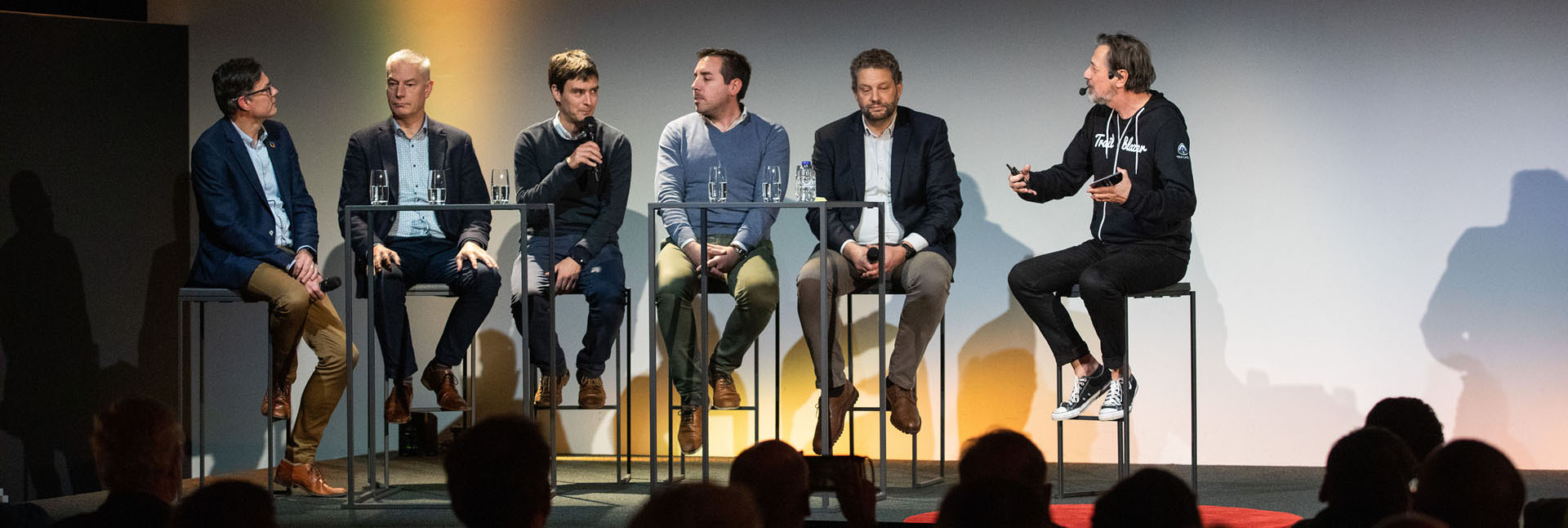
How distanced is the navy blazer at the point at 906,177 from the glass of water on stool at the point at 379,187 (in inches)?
55.2

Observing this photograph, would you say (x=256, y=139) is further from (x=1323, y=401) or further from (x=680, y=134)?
(x=1323, y=401)

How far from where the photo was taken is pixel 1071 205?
19.0ft

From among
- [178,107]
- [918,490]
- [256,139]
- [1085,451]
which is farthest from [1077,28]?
[178,107]

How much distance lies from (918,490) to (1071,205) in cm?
158

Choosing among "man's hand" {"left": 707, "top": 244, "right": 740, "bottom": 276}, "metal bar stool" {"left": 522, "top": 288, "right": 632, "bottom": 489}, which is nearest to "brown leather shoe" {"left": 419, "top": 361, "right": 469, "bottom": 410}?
"metal bar stool" {"left": 522, "top": 288, "right": 632, "bottom": 489}

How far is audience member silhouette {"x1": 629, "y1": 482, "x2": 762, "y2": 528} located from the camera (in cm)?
142

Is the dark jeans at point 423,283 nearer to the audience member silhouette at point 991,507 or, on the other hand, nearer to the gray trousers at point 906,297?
the gray trousers at point 906,297

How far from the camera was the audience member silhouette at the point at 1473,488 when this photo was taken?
2.14m

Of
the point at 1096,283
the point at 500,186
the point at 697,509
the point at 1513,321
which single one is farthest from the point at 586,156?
the point at 1513,321

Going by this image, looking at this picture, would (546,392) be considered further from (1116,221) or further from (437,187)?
(1116,221)

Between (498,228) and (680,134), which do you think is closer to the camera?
(680,134)

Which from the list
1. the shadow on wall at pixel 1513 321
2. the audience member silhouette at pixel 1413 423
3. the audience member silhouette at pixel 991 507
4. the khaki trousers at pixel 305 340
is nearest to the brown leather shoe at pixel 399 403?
the khaki trousers at pixel 305 340

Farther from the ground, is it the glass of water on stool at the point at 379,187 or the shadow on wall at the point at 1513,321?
the glass of water on stool at the point at 379,187

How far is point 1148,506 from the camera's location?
1.73 metres
